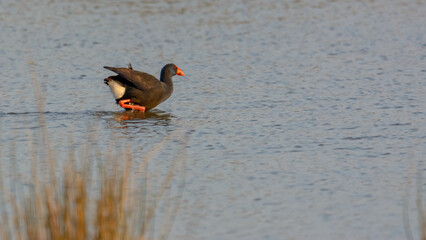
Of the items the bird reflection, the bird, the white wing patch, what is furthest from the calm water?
the white wing patch

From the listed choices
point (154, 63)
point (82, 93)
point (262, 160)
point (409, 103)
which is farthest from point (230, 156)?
point (154, 63)

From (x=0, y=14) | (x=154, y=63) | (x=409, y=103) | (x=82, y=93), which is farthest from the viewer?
(x=0, y=14)

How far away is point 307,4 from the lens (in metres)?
26.7

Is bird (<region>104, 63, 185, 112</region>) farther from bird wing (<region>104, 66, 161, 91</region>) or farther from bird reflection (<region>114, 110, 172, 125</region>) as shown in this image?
bird reflection (<region>114, 110, 172, 125</region>)

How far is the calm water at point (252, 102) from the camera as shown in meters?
8.64

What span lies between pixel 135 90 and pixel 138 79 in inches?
8.0

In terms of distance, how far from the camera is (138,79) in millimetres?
14344

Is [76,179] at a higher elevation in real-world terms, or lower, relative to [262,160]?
higher

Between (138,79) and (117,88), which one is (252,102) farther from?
(117,88)

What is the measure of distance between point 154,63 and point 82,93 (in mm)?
3464

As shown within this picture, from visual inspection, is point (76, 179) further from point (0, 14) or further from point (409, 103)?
point (0, 14)

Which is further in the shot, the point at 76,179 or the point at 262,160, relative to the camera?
the point at 262,160

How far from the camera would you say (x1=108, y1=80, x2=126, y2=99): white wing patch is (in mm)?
14272

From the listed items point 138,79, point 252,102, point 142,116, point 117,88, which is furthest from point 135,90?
point 252,102
